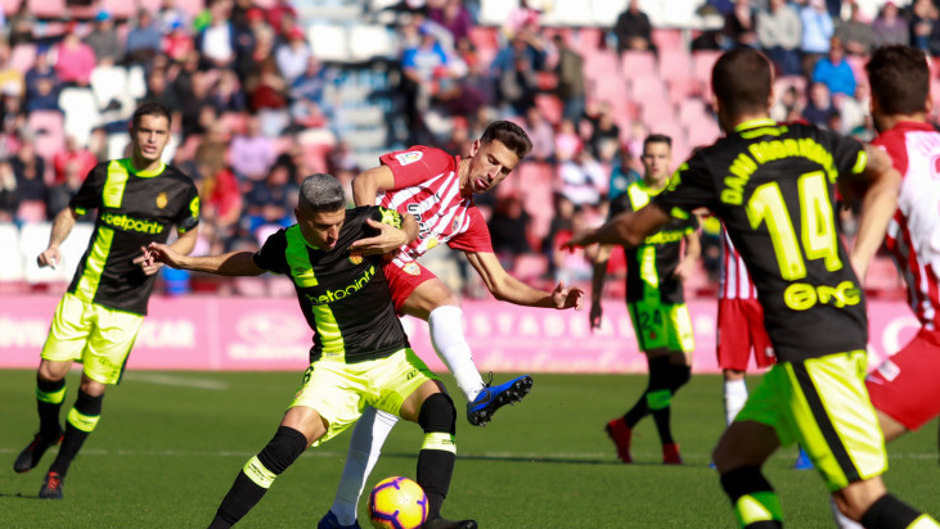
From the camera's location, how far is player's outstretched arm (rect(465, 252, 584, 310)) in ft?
21.1

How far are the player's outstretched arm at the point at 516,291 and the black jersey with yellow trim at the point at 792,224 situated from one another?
1581mm

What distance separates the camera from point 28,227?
1811cm

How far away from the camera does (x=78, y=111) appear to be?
835 inches

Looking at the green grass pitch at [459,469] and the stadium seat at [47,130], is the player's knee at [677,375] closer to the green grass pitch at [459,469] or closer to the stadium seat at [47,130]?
the green grass pitch at [459,469]

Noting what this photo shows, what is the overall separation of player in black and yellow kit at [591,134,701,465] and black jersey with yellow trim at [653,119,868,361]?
5391mm

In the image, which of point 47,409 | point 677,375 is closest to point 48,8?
point 47,409

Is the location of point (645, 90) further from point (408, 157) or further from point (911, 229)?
point (911, 229)

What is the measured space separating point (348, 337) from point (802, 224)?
Answer: 8.34ft

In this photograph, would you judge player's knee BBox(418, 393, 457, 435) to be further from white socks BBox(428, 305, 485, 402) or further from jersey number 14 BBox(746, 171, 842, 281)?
jersey number 14 BBox(746, 171, 842, 281)

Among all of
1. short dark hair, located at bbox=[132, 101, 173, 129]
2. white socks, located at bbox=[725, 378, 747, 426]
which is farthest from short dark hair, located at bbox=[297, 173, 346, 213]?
white socks, located at bbox=[725, 378, 747, 426]

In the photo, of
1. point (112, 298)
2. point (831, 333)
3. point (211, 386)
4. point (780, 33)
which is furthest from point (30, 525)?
point (780, 33)

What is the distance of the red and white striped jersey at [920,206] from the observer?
5129 millimetres

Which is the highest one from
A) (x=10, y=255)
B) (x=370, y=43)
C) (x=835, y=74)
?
(x=835, y=74)

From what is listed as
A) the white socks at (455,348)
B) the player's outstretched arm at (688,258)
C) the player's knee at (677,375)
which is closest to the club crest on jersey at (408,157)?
the white socks at (455,348)
